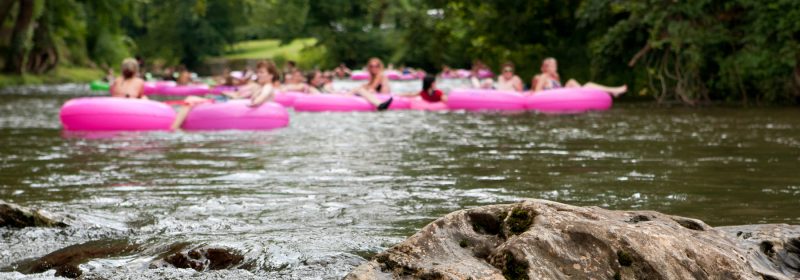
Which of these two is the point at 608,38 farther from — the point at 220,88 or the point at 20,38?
the point at 20,38

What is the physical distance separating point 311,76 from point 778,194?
54.1ft

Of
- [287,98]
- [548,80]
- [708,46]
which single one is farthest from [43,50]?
[708,46]

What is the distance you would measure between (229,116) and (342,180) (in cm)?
602

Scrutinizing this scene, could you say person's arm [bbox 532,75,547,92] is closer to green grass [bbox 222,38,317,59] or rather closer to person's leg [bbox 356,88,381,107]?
person's leg [bbox 356,88,381,107]

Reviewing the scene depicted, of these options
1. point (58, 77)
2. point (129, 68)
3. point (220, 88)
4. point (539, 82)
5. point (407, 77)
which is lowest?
point (407, 77)

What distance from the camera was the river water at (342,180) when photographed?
5328 mm

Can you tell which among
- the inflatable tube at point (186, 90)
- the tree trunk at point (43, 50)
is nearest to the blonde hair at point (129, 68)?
the inflatable tube at point (186, 90)

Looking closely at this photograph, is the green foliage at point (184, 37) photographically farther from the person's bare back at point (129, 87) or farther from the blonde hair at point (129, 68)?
the blonde hair at point (129, 68)

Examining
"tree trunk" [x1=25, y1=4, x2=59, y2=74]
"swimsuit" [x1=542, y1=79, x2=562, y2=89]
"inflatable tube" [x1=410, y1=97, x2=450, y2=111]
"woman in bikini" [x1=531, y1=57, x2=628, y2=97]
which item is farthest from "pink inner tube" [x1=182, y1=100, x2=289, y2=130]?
"tree trunk" [x1=25, y1=4, x2=59, y2=74]

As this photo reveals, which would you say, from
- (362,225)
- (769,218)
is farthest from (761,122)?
(362,225)

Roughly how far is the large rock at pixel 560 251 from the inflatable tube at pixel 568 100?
1394cm

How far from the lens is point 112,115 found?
13.5 meters

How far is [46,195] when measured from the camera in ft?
24.5

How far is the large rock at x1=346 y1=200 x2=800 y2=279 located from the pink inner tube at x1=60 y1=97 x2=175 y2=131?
34.0 feet
